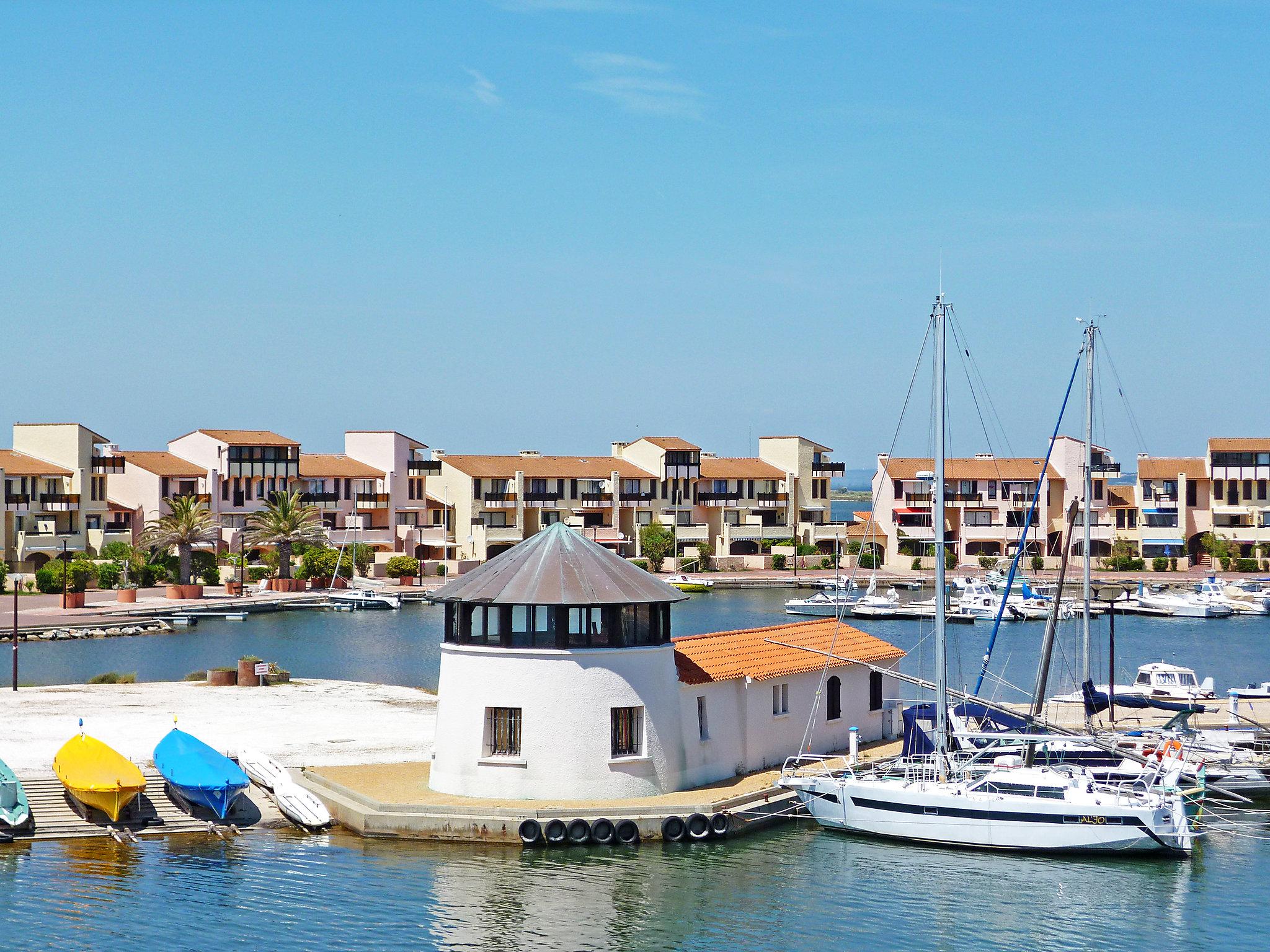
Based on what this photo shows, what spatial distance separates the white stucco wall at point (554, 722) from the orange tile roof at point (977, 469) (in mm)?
102981

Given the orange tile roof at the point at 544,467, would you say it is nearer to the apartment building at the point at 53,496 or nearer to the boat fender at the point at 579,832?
the apartment building at the point at 53,496

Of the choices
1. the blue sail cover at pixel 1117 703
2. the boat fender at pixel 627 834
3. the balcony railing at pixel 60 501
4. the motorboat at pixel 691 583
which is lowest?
the boat fender at pixel 627 834

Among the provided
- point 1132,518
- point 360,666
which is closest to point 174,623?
point 360,666

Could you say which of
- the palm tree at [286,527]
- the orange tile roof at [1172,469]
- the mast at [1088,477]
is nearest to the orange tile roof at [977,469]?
the orange tile roof at [1172,469]

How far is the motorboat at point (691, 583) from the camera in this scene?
120 m

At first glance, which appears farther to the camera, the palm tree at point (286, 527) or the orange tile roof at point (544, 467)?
the orange tile roof at point (544, 467)

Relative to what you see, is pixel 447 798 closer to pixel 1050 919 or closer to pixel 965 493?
pixel 1050 919

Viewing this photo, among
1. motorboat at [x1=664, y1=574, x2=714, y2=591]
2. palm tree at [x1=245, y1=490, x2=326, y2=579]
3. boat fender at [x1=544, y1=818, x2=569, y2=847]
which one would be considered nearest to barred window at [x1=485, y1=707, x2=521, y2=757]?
boat fender at [x1=544, y1=818, x2=569, y2=847]

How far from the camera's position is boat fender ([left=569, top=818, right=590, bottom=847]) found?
105ft

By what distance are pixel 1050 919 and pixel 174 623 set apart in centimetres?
6942

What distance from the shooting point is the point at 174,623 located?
90.6 meters

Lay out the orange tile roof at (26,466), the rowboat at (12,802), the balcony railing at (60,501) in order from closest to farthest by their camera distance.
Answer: the rowboat at (12,802)
the orange tile roof at (26,466)
the balcony railing at (60,501)

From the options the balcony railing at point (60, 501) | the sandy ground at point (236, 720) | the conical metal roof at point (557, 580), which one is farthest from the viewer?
the balcony railing at point (60, 501)

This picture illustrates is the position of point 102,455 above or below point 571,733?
above
